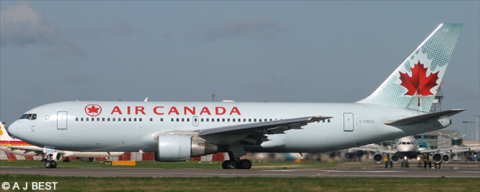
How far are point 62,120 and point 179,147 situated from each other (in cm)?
639

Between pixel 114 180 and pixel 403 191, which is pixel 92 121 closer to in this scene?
pixel 114 180

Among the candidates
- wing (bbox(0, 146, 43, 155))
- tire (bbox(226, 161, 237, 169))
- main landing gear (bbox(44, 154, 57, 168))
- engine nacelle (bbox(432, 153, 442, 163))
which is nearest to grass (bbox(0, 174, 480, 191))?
tire (bbox(226, 161, 237, 169))

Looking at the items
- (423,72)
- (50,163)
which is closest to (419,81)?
(423,72)

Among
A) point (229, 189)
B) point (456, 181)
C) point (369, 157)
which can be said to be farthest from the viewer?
point (369, 157)

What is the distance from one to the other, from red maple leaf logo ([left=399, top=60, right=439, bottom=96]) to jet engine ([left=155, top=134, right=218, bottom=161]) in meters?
12.2

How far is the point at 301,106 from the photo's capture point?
92.0ft

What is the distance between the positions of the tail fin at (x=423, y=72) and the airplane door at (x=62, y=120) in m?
17.0

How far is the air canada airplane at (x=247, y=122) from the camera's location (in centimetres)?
2522

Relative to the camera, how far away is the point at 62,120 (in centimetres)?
2567

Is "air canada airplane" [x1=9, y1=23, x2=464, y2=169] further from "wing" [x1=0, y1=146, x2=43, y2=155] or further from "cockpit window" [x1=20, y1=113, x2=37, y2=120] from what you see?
"wing" [x1=0, y1=146, x2=43, y2=155]

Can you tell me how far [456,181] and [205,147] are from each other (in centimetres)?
1144

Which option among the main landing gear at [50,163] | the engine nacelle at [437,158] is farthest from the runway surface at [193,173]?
the engine nacelle at [437,158]

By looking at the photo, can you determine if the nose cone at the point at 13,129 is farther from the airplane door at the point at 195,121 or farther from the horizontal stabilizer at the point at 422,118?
the horizontal stabilizer at the point at 422,118

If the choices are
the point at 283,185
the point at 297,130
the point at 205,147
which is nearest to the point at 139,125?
the point at 205,147
